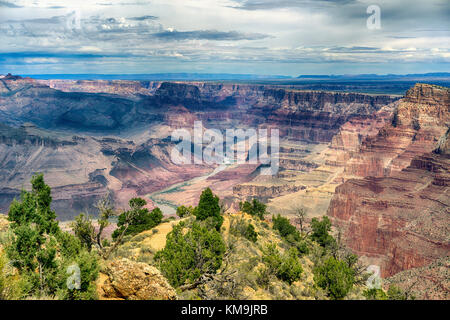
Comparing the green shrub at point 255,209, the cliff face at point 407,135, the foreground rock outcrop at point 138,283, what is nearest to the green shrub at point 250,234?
the green shrub at point 255,209

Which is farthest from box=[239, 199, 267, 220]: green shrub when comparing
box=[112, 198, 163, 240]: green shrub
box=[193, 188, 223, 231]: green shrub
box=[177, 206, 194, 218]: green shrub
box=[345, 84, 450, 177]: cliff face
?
box=[345, 84, 450, 177]: cliff face

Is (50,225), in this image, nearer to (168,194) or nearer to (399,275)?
(399,275)

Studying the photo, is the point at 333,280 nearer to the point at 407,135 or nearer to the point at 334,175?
the point at 407,135

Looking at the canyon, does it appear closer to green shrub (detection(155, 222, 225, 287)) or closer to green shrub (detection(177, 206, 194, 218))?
green shrub (detection(177, 206, 194, 218))

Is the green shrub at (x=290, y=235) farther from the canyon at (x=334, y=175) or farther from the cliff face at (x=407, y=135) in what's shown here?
the cliff face at (x=407, y=135)

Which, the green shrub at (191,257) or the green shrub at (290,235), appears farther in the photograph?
the green shrub at (290,235)

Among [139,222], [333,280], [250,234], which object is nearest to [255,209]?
[250,234]
